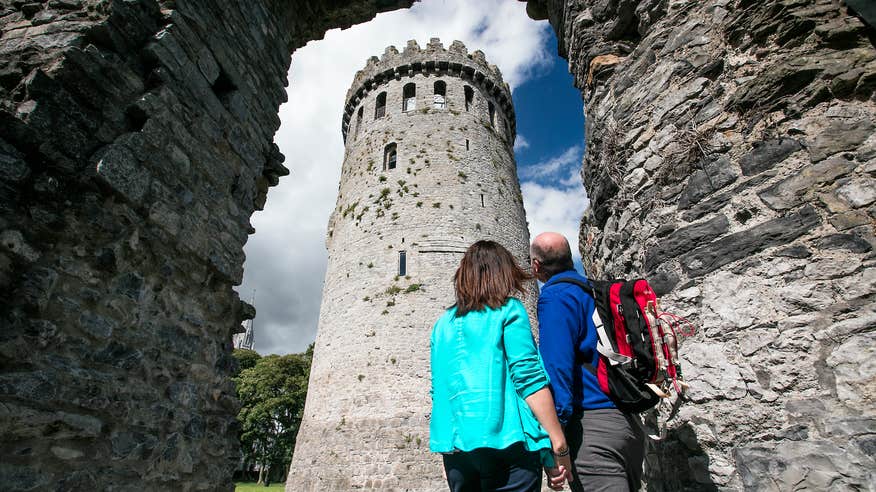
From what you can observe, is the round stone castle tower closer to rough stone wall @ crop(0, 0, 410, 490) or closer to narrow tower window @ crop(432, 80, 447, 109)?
narrow tower window @ crop(432, 80, 447, 109)

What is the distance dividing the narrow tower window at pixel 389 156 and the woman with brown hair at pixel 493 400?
45.9ft

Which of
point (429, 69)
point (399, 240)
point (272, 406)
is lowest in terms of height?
point (272, 406)

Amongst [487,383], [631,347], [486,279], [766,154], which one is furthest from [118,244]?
[766,154]

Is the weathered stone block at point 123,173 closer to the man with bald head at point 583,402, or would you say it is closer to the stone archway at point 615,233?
the stone archway at point 615,233

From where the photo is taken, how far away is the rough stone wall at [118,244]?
207 centimetres

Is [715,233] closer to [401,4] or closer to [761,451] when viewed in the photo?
[761,451]

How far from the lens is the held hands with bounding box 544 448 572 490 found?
165cm

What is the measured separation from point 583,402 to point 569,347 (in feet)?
0.85

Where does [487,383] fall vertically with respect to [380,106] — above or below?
below

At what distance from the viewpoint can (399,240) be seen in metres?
13.6

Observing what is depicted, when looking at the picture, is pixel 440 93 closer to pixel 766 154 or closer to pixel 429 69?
pixel 429 69

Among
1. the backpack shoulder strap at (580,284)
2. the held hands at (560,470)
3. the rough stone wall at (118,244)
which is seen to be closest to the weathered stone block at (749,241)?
the backpack shoulder strap at (580,284)

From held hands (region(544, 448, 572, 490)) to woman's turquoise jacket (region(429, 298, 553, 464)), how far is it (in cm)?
3

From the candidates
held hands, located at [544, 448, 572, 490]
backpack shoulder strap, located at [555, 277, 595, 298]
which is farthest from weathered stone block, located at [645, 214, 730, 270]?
held hands, located at [544, 448, 572, 490]
